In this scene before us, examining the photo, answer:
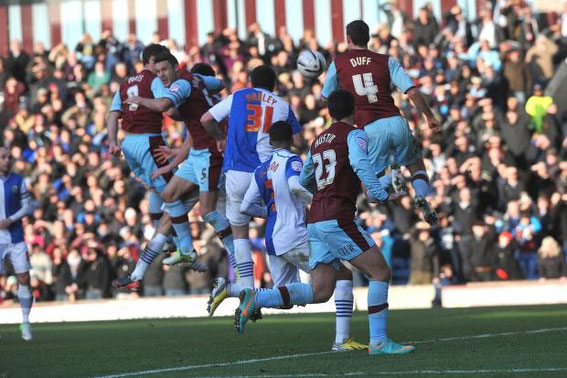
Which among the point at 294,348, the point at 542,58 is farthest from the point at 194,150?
the point at 542,58

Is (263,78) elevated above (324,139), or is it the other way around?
(263,78)

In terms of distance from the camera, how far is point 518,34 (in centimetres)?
2852

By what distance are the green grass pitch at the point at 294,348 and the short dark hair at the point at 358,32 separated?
121 inches

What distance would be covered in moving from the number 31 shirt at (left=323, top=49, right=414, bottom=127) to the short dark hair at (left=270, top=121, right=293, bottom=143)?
1.01 m

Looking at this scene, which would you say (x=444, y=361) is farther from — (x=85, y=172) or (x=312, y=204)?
(x=85, y=172)

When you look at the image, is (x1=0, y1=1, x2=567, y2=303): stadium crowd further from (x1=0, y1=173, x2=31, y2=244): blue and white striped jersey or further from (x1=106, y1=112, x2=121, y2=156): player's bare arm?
(x1=106, y1=112, x2=121, y2=156): player's bare arm

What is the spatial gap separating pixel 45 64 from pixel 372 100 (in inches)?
843

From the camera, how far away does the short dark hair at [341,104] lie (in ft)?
39.5

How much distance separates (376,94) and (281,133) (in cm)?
153

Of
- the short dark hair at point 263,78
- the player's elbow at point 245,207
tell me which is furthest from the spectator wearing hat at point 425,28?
the player's elbow at point 245,207

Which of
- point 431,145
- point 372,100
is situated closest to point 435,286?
point 431,145

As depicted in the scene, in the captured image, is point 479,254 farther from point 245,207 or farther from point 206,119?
point 245,207

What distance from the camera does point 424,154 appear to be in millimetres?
26109

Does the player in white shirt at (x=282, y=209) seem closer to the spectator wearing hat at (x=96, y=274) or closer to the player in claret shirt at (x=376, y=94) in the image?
the player in claret shirt at (x=376, y=94)
